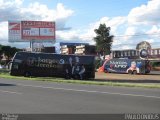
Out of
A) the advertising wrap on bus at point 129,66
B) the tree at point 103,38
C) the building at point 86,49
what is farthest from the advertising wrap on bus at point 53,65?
the building at point 86,49

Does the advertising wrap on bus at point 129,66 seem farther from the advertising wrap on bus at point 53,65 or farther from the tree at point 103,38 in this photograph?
the tree at point 103,38

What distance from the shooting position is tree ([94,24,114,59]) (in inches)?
4053

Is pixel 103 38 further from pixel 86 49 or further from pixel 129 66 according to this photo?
pixel 129 66

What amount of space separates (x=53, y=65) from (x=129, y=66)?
68.1ft

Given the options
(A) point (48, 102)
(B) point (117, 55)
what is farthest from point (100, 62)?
(A) point (48, 102)

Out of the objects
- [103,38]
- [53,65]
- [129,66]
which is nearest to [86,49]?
[103,38]

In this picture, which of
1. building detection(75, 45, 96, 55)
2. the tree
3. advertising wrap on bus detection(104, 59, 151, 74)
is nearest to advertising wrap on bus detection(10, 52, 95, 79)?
advertising wrap on bus detection(104, 59, 151, 74)

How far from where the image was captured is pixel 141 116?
13023 mm

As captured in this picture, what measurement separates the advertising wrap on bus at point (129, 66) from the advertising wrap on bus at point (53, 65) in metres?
18.3

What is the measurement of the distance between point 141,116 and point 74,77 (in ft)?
123

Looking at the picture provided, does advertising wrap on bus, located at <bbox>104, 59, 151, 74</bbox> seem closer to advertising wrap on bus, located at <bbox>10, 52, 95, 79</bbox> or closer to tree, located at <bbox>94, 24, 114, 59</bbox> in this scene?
advertising wrap on bus, located at <bbox>10, 52, 95, 79</bbox>

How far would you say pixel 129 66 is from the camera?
68.8 meters

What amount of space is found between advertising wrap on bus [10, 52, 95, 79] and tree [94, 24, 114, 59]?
52.2m

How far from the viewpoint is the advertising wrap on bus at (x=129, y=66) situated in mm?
67812
